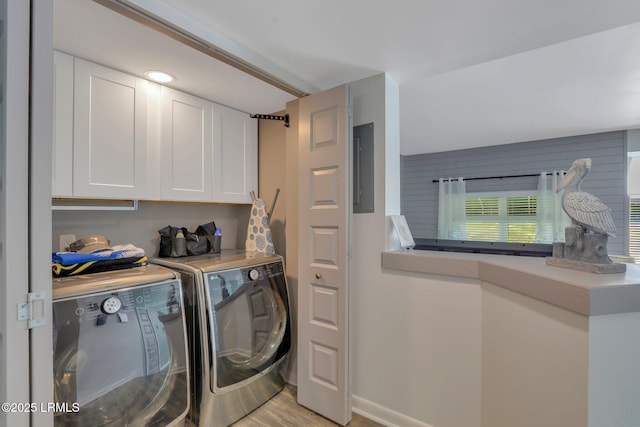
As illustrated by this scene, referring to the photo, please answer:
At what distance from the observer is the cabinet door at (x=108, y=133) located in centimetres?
150

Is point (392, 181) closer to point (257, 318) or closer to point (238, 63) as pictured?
point (238, 63)

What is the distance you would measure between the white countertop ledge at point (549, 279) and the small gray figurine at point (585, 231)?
0.04m

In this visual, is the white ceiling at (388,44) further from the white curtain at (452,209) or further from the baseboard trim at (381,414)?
the white curtain at (452,209)

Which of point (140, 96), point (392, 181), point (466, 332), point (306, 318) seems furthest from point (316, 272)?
point (140, 96)

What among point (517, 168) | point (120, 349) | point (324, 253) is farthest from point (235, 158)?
point (517, 168)

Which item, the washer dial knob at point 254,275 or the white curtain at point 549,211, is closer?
the washer dial knob at point 254,275

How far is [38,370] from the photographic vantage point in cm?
89

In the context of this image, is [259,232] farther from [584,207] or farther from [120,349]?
[584,207]

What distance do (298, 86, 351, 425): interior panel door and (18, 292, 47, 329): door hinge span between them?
4.23ft

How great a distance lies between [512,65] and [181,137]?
236 cm

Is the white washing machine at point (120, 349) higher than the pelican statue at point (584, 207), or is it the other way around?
the pelican statue at point (584, 207)

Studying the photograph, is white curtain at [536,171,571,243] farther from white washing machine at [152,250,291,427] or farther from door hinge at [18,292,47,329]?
door hinge at [18,292,47,329]

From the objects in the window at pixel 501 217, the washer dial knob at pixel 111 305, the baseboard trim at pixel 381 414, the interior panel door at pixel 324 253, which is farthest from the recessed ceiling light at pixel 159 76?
the window at pixel 501 217

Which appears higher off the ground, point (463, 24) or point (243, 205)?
point (463, 24)
